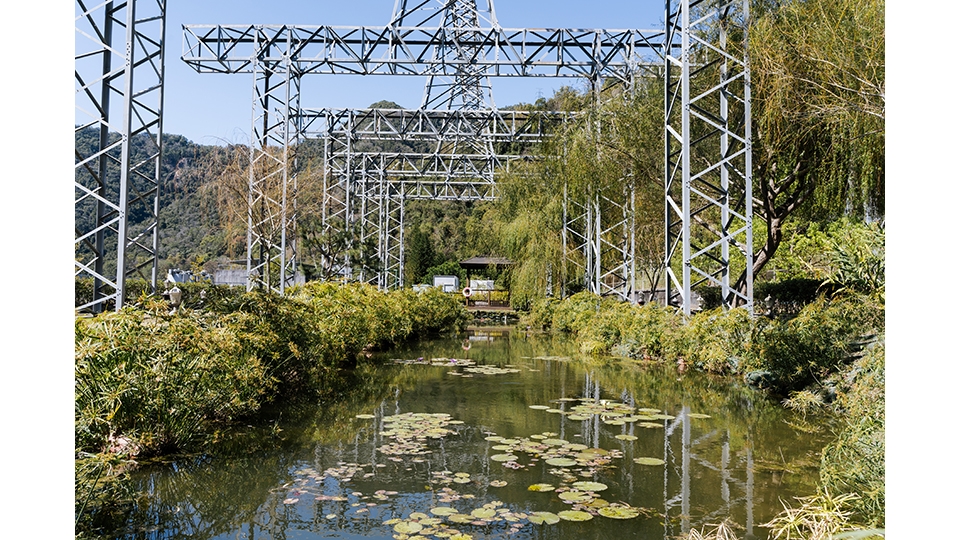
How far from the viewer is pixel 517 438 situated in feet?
17.1

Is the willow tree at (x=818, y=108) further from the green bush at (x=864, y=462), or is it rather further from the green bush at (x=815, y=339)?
the green bush at (x=864, y=462)

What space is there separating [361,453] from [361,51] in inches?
423

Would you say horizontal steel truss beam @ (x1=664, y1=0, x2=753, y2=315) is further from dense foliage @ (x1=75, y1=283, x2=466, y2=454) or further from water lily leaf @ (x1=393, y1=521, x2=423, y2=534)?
water lily leaf @ (x1=393, y1=521, x2=423, y2=534)

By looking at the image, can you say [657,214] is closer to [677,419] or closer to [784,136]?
[784,136]

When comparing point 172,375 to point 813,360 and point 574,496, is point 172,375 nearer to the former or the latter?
point 574,496

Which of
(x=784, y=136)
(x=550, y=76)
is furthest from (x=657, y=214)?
(x=784, y=136)

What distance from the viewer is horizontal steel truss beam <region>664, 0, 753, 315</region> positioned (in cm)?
925

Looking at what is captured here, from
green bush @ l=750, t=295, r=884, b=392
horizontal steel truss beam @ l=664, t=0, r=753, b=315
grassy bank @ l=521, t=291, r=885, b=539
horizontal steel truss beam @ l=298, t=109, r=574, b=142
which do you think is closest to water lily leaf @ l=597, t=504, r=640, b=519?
grassy bank @ l=521, t=291, r=885, b=539

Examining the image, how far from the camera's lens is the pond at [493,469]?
131 inches

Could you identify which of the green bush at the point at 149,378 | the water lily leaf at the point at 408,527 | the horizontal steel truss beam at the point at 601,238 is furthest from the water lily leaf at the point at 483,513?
the horizontal steel truss beam at the point at 601,238

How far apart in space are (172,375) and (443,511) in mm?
1913

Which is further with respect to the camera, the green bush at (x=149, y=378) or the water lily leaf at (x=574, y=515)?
the green bush at (x=149, y=378)

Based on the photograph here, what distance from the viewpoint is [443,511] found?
3.46 meters

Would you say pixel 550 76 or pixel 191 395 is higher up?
pixel 550 76
